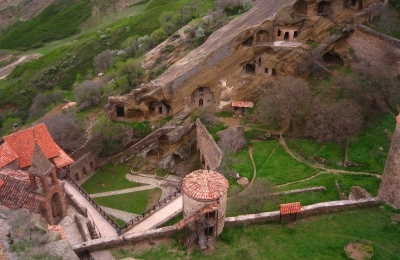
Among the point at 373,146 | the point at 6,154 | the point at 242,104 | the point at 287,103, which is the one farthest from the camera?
the point at 242,104

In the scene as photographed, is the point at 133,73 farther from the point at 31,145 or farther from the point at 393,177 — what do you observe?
the point at 393,177

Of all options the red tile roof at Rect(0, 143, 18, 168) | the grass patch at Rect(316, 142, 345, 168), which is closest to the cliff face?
the grass patch at Rect(316, 142, 345, 168)

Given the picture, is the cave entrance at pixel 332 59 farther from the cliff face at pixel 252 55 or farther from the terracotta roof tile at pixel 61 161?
the terracotta roof tile at pixel 61 161

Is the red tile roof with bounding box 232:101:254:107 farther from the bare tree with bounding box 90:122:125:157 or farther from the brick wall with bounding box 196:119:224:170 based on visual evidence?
the bare tree with bounding box 90:122:125:157

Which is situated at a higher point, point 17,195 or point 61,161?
point 17,195

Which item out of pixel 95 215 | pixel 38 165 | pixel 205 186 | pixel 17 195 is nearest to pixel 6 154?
pixel 17 195

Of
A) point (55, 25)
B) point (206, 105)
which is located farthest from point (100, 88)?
point (55, 25)

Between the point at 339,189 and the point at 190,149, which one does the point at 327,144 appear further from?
the point at 190,149
